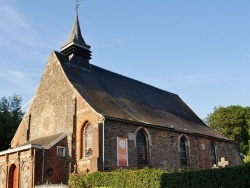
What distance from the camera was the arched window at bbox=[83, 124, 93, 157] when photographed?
21.0 meters

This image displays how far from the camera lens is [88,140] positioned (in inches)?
843

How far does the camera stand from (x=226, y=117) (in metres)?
49.0

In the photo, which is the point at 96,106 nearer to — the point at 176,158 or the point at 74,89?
the point at 74,89

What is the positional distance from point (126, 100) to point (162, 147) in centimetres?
456

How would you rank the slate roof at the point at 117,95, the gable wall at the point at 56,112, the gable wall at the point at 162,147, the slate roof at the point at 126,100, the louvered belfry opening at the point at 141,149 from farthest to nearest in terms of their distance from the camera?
the slate roof at the point at 117,95
the slate roof at the point at 126,100
the louvered belfry opening at the point at 141,149
the gable wall at the point at 56,112
the gable wall at the point at 162,147

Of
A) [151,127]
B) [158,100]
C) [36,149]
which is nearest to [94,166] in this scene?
[36,149]

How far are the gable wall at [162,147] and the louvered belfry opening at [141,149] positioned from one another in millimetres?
361

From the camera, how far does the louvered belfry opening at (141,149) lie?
22.5 m

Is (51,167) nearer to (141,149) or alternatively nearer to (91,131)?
(91,131)

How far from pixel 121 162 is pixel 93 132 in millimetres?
2650

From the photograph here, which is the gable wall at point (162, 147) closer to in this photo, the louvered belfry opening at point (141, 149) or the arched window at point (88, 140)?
the louvered belfry opening at point (141, 149)

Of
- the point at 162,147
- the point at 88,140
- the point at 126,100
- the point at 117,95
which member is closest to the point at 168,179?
the point at 88,140

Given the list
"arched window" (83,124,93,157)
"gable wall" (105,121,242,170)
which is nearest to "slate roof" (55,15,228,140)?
"gable wall" (105,121,242,170)

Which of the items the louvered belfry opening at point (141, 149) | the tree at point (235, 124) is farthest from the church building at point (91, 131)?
the tree at point (235, 124)
